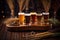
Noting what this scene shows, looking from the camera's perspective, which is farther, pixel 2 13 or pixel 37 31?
pixel 2 13

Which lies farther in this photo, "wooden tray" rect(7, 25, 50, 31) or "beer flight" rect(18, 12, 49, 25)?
"beer flight" rect(18, 12, 49, 25)

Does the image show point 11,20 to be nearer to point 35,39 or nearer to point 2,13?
point 2,13

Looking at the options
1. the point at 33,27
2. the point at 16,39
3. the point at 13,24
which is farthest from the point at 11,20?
the point at 16,39

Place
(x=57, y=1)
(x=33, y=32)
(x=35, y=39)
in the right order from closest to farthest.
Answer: (x=35, y=39)
(x=33, y=32)
(x=57, y=1)

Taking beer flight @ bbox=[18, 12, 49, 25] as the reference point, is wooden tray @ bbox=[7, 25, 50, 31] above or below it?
below

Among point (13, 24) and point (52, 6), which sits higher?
point (52, 6)

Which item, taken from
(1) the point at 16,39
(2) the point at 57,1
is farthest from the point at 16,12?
(1) the point at 16,39

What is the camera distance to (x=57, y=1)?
3539 mm

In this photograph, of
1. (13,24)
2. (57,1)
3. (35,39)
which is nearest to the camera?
(35,39)

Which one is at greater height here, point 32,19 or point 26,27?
point 32,19

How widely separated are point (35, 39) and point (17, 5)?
4.48 ft

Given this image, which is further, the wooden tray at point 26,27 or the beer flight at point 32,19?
the beer flight at point 32,19

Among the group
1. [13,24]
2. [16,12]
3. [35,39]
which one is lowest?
[35,39]

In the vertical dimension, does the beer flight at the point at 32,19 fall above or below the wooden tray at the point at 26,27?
above
